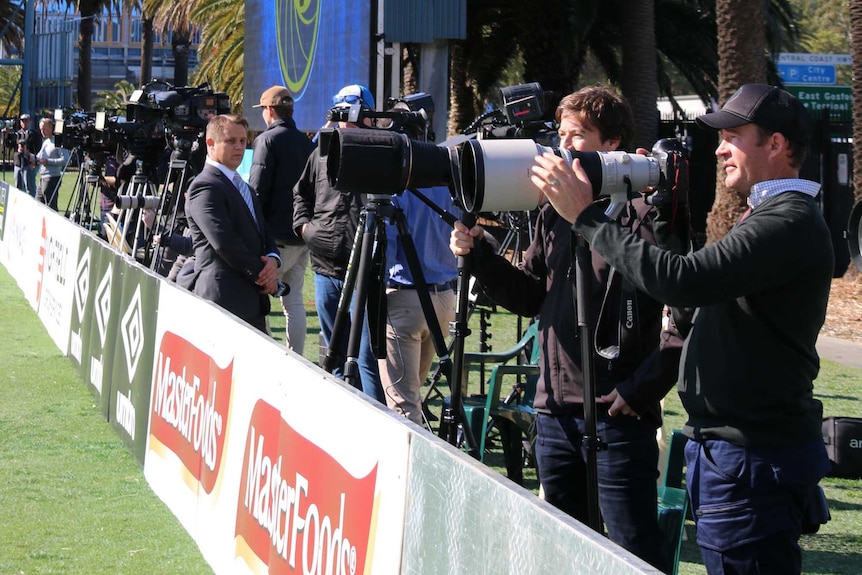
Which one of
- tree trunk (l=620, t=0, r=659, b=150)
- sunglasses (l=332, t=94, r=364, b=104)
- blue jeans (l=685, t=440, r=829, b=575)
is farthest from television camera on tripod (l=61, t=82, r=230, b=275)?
tree trunk (l=620, t=0, r=659, b=150)

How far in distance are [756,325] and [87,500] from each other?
4010 mm

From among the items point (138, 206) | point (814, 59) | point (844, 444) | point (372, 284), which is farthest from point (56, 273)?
point (814, 59)

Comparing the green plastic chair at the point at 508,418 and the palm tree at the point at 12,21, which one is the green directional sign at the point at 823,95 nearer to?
the green plastic chair at the point at 508,418

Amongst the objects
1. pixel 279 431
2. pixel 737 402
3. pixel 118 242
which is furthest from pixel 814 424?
pixel 118 242

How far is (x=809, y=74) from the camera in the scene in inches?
A: 1259

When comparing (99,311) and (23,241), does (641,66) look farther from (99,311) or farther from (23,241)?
(99,311)

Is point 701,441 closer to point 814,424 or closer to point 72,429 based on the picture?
point 814,424

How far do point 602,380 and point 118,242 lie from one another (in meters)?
9.34

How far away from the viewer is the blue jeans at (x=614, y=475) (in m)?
3.57

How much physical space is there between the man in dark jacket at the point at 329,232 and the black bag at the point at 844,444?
245 cm

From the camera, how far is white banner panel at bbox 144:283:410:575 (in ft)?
10.4

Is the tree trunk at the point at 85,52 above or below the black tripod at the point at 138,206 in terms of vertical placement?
above

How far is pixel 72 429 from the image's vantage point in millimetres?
7391

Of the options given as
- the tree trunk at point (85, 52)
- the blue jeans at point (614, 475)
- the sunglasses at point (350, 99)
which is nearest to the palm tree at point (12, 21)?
the tree trunk at point (85, 52)
